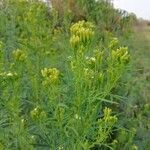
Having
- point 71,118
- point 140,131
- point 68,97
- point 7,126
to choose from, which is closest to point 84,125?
point 71,118

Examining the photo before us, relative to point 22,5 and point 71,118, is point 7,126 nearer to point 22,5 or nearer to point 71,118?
point 71,118

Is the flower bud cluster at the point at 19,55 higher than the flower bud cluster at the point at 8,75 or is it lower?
higher

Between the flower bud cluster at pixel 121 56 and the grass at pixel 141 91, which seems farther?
the grass at pixel 141 91

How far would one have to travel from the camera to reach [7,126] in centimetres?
366

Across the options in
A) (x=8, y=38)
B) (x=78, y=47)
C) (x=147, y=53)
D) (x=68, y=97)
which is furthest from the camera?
(x=147, y=53)

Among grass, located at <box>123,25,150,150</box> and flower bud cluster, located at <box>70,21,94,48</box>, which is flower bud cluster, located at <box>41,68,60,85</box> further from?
grass, located at <box>123,25,150,150</box>

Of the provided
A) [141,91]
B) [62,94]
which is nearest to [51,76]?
[62,94]

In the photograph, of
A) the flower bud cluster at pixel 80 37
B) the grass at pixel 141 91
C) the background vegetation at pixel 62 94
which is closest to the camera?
the flower bud cluster at pixel 80 37

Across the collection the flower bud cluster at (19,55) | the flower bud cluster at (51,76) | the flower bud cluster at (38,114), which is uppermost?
the flower bud cluster at (19,55)

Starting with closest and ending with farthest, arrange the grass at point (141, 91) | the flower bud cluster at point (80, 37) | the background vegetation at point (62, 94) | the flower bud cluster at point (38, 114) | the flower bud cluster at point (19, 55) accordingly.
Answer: the flower bud cluster at point (80, 37)
the background vegetation at point (62, 94)
the flower bud cluster at point (38, 114)
the flower bud cluster at point (19, 55)
the grass at point (141, 91)

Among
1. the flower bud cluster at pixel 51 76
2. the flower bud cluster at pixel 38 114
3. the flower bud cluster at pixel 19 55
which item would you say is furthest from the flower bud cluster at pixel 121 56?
the flower bud cluster at pixel 19 55

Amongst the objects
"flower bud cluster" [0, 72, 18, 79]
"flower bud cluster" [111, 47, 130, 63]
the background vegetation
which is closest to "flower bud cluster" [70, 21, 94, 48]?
the background vegetation

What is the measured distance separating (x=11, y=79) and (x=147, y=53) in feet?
20.9

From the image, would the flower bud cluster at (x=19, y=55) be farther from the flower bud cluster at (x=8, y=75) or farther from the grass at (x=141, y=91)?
the grass at (x=141, y=91)
